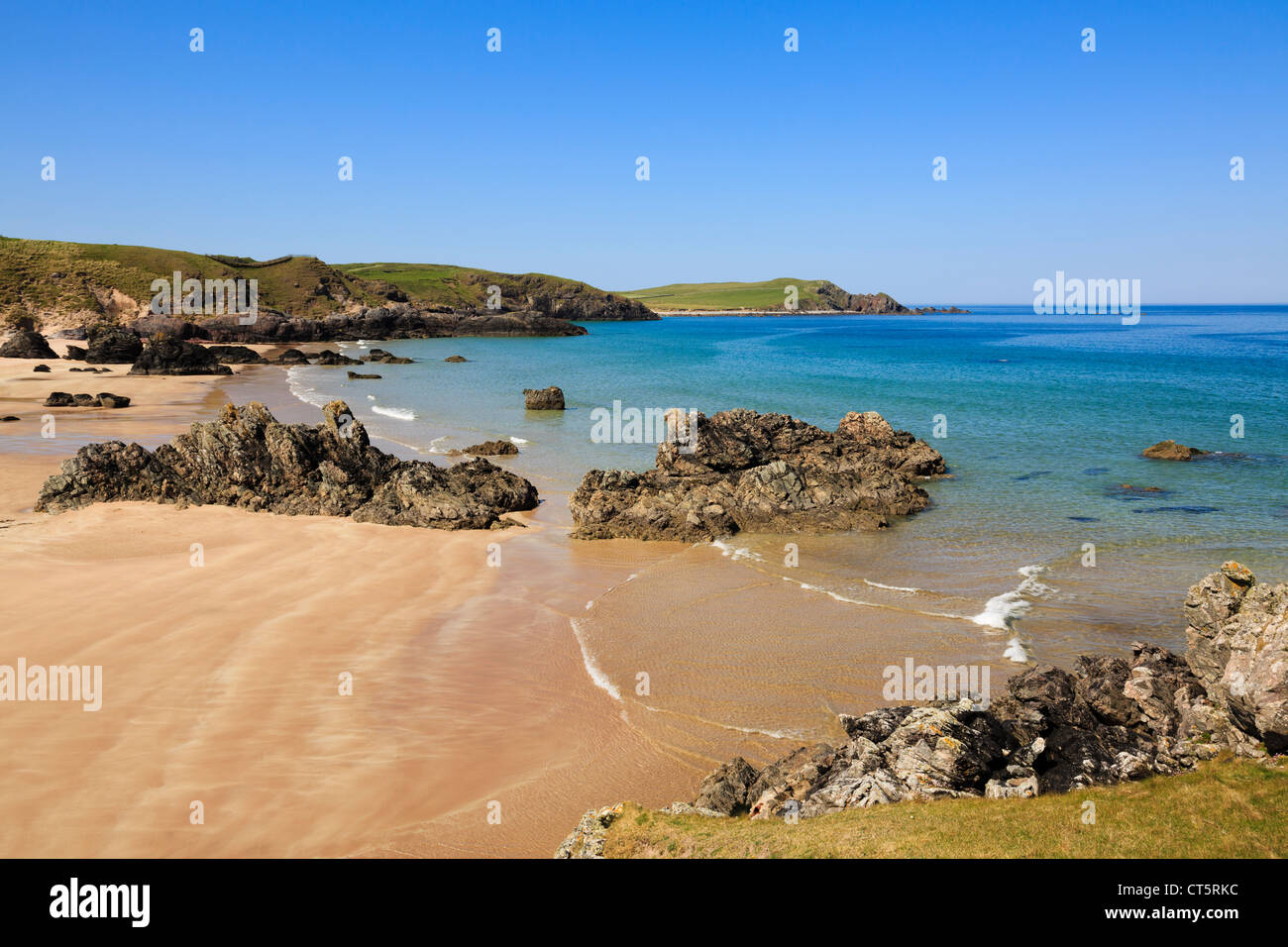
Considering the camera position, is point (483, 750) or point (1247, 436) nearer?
point (483, 750)

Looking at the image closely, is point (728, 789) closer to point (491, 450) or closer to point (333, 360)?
point (491, 450)

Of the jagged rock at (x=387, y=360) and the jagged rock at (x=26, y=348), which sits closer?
the jagged rock at (x=26, y=348)

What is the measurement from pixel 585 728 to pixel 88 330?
119238 millimetres

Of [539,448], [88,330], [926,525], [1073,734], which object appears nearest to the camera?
[1073,734]

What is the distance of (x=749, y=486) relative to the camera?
26812 millimetres

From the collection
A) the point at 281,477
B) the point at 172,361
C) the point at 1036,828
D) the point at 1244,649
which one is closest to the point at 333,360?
the point at 172,361

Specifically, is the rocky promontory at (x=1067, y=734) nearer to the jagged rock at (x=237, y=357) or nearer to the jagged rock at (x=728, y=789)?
the jagged rock at (x=728, y=789)

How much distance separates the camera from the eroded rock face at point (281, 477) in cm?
2473

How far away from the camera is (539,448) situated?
41281 millimetres

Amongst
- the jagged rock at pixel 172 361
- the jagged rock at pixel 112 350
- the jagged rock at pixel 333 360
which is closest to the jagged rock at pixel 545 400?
the jagged rock at pixel 172 361

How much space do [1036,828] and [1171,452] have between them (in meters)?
35.9

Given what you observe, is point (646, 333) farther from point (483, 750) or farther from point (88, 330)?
point (483, 750)

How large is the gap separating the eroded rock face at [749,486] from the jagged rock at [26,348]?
3017 inches

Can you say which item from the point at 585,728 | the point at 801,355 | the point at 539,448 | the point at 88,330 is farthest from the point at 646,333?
the point at 585,728
